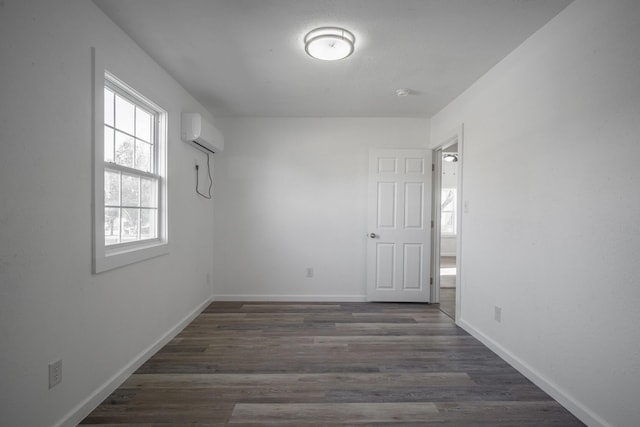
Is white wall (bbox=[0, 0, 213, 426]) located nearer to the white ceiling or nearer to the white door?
the white ceiling

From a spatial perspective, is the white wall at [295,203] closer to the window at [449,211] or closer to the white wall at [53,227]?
the white wall at [53,227]

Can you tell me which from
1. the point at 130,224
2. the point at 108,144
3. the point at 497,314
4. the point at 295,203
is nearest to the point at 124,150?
the point at 108,144

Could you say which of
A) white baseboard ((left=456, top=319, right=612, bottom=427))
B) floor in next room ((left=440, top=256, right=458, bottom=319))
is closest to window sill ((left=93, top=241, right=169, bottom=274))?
white baseboard ((left=456, top=319, right=612, bottom=427))

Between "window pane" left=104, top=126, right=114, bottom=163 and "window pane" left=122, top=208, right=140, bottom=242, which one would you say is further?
"window pane" left=122, top=208, right=140, bottom=242

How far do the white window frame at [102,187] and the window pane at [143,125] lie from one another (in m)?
0.07

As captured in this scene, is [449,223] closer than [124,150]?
No

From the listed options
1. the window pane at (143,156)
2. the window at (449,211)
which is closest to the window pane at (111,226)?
the window pane at (143,156)

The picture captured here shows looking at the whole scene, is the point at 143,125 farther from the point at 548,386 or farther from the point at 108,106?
the point at 548,386

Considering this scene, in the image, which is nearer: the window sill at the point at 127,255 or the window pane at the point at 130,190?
the window sill at the point at 127,255

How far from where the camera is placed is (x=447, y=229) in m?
8.12

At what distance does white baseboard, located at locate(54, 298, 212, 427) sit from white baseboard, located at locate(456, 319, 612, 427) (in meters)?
2.94

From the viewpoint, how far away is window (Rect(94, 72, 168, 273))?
1.85m

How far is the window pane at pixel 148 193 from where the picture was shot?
2420mm

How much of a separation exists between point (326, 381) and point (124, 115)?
2496mm
